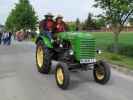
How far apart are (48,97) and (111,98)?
65.2 inches

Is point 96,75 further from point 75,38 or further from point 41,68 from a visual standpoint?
point 41,68

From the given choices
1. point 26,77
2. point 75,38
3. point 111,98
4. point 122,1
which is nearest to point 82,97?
point 111,98

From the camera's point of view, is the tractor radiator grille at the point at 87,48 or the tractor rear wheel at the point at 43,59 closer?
the tractor radiator grille at the point at 87,48

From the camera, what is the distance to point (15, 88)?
433 inches

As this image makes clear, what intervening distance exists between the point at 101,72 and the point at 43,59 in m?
2.52

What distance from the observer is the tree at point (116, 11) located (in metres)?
20.3

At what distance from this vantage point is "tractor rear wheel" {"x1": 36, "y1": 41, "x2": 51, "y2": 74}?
1320cm

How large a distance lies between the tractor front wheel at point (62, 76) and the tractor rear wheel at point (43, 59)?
1963 mm

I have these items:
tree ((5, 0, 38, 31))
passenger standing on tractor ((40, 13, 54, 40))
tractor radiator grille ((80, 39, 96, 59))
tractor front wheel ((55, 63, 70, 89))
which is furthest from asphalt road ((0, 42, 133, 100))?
tree ((5, 0, 38, 31))

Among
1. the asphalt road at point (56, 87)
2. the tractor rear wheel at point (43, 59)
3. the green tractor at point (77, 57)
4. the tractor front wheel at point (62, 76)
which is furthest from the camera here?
the tractor rear wheel at point (43, 59)

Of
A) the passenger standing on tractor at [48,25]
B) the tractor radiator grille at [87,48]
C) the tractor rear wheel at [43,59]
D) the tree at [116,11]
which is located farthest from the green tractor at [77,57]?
the tree at [116,11]

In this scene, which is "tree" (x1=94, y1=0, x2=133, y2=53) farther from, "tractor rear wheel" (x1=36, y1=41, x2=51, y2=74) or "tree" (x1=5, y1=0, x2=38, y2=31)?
"tree" (x1=5, y1=0, x2=38, y2=31)

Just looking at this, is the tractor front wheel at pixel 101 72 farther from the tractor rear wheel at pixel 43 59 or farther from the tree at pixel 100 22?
the tree at pixel 100 22

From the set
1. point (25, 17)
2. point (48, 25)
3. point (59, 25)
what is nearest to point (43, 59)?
point (48, 25)
